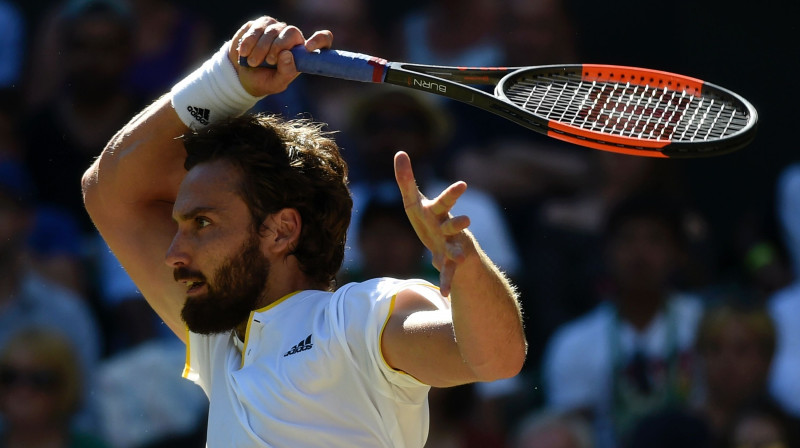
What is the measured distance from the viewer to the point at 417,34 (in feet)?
20.6

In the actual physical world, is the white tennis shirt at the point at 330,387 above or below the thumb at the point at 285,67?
below

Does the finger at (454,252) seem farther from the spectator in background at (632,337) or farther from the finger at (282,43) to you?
the spectator in background at (632,337)

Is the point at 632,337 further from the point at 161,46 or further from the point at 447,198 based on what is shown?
the point at 447,198

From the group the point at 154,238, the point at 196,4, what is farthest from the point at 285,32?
the point at 196,4

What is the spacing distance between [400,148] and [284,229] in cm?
296

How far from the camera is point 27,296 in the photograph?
6.35 meters

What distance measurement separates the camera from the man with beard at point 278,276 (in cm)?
261

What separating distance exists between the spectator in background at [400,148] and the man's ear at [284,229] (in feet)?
8.94

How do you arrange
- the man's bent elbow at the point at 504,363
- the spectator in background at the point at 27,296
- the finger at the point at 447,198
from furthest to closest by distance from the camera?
the spectator in background at the point at 27,296
the man's bent elbow at the point at 504,363
the finger at the point at 447,198

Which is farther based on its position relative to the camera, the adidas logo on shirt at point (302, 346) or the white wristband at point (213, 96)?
the white wristband at point (213, 96)

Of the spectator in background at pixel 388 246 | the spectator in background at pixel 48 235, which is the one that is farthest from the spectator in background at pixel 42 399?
the spectator in background at pixel 388 246

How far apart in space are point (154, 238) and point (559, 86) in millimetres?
1346

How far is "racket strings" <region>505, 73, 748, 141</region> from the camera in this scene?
327cm

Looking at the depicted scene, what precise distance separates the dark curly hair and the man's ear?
0.05 ft
